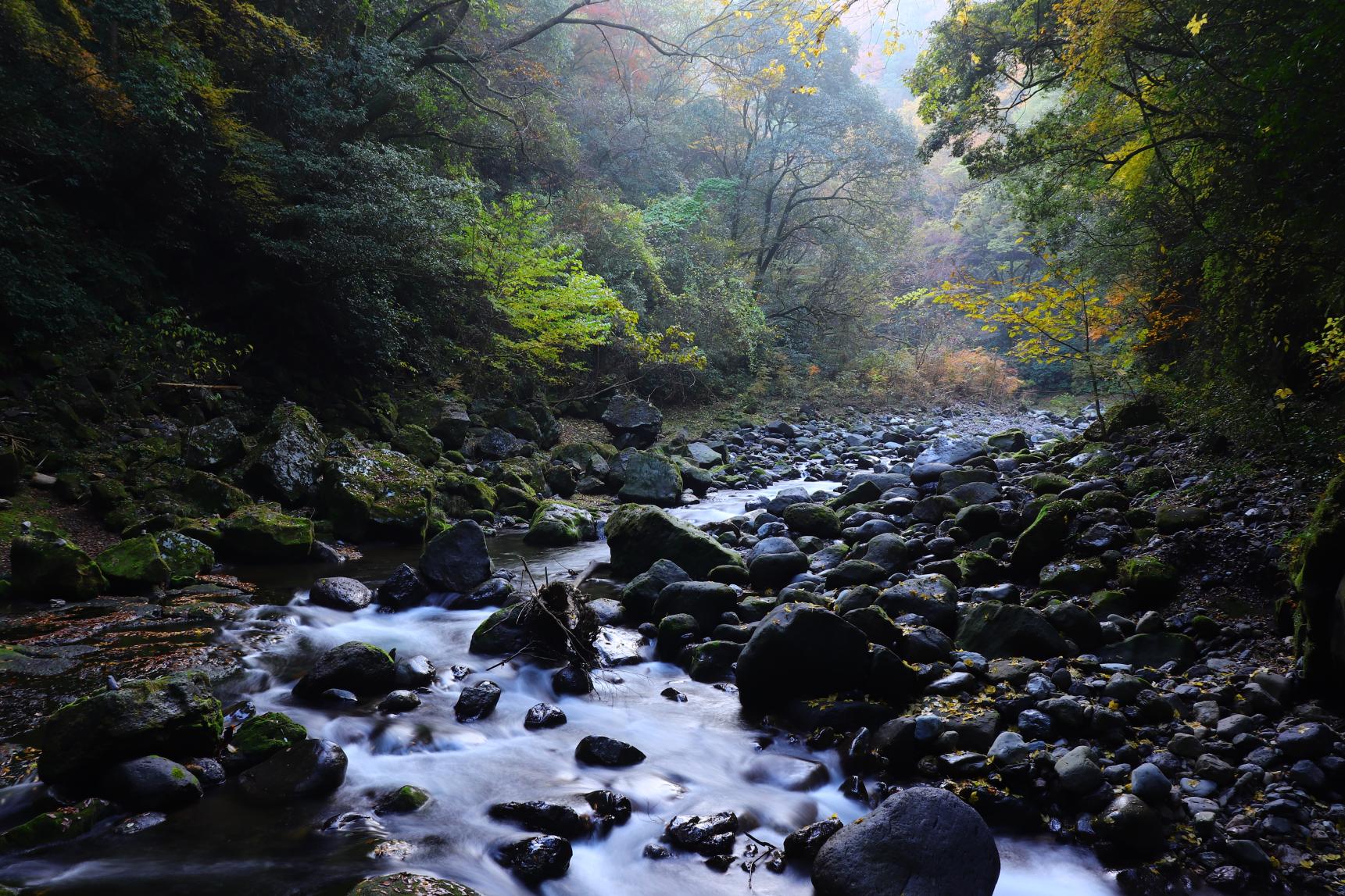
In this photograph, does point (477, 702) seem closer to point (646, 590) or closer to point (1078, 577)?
point (646, 590)

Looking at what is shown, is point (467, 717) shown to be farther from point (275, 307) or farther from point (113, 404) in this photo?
point (275, 307)

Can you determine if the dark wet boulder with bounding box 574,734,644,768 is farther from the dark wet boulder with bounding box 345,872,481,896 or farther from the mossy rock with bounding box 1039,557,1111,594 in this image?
the mossy rock with bounding box 1039,557,1111,594

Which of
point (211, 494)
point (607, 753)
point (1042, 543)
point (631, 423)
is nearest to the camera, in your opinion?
point (607, 753)

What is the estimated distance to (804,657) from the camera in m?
4.19

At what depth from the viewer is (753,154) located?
77.6ft

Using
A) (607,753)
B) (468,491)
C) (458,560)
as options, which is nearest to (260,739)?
(607,753)

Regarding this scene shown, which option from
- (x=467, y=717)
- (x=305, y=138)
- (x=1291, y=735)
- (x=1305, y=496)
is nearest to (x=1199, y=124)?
(x=1305, y=496)

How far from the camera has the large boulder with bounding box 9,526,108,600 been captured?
5.37 metres

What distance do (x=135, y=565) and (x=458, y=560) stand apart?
263cm

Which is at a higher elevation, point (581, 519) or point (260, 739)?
point (581, 519)

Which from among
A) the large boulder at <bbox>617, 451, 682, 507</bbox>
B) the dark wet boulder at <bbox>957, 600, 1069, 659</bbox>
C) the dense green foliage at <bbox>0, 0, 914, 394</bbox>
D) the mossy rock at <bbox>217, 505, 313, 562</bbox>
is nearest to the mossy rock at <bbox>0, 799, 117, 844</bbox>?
the mossy rock at <bbox>217, 505, 313, 562</bbox>

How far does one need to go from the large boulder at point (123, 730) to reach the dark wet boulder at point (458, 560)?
9.64ft

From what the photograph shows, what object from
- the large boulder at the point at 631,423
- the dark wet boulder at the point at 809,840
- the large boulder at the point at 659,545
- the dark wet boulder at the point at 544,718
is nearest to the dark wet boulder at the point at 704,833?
the dark wet boulder at the point at 809,840

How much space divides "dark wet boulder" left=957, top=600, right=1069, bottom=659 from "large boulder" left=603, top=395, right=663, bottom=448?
442 inches
